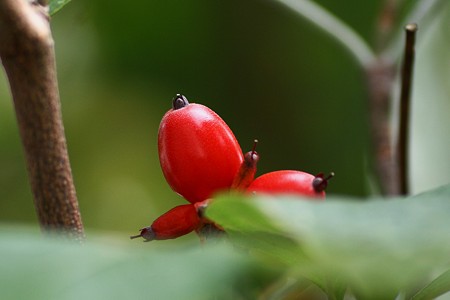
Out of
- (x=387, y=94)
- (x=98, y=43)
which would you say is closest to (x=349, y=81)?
(x=98, y=43)

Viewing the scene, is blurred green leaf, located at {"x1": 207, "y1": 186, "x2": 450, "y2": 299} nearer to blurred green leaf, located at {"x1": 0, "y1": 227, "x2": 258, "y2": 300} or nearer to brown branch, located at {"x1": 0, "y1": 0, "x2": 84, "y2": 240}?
blurred green leaf, located at {"x1": 0, "y1": 227, "x2": 258, "y2": 300}

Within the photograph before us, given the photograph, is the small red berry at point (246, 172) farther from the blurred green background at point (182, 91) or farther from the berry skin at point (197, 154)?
the blurred green background at point (182, 91)

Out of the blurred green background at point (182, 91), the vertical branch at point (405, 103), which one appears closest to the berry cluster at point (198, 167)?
the vertical branch at point (405, 103)

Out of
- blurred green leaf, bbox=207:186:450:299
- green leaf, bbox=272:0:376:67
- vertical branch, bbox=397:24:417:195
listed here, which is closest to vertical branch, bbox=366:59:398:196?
green leaf, bbox=272:0:376:67

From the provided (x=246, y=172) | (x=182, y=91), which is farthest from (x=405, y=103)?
(x=182, y=91)

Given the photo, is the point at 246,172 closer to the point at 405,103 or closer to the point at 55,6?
the point at 55,6

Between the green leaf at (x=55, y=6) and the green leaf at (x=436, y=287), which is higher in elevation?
the green leaf at (x=55, y=6)
